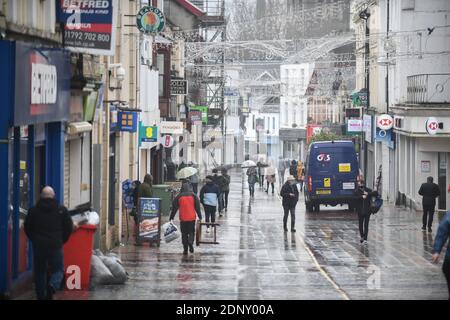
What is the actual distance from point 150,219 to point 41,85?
32.0 ft

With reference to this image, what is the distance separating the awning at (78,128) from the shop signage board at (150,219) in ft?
15.8

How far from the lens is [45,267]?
14969 millimetres

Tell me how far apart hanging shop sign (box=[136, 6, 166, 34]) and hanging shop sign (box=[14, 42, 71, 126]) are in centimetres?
1070

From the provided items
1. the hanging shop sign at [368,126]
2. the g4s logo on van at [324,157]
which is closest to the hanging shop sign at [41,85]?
the g4s logo on van at [324,157]

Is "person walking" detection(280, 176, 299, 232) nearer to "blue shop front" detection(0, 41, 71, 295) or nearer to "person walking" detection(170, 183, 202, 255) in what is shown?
"person walking" detection(170, 183, 202, 255)

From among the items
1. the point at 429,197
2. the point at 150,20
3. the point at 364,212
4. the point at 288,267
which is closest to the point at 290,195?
the point at 364,212

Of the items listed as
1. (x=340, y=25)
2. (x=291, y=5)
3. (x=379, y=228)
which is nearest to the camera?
(x=379, y=228)

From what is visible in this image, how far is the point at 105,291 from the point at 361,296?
3.78m

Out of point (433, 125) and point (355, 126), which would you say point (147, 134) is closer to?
point (433, 125)

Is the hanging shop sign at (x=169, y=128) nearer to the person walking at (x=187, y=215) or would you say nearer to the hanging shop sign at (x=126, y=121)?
the hanging shop sign at (x=126, y=121)

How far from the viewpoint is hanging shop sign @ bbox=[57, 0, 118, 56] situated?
1958cm
